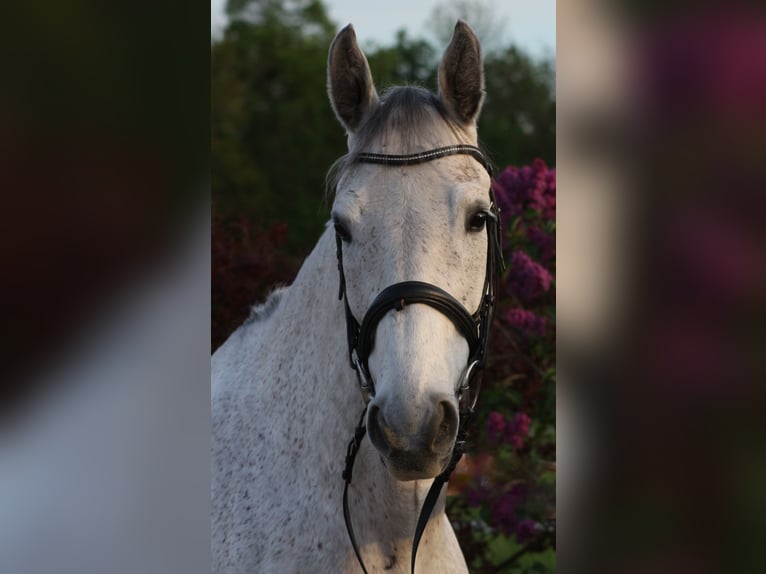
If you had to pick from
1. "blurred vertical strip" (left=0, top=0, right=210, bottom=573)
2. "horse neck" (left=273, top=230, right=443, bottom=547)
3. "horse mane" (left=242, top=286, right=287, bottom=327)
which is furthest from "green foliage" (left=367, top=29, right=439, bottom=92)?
"blurred vertical strip" (left=0, top=0, right=210, bottom=573)

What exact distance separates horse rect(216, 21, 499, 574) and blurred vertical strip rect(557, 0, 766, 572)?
1.01 metres

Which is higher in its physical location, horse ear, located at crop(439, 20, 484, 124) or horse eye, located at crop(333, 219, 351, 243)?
horse ear, located at crop(439, 20, 484, 124)

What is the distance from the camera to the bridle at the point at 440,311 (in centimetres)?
171

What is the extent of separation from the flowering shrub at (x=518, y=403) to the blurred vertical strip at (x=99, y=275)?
11.5 ft

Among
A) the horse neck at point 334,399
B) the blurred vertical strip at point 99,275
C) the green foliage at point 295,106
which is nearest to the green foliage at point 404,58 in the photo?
the green foliage at point 295,106

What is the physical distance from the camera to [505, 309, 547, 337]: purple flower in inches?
165

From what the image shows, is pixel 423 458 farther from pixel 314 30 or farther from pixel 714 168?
pixel 314 30

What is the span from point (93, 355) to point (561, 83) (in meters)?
0.50

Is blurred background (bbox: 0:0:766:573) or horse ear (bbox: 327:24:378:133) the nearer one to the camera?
→ blurred background (bbox: 0:0:766:573)

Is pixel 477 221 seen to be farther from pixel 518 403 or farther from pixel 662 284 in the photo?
pixel 518 403

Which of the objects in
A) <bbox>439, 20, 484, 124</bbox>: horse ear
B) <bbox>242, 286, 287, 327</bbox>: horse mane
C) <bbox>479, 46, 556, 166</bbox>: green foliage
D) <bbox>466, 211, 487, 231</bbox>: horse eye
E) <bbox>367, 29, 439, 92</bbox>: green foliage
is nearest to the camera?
<bbox>466, 211, 487, 231</bbox>: horse eye

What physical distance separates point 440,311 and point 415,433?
0.88ft

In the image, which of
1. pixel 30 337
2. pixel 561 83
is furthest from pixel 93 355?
pixel 561 83

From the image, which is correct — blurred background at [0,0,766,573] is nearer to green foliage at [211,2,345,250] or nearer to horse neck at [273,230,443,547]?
horse neck at [273,230,443,547]
